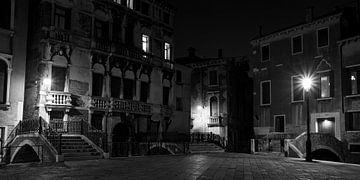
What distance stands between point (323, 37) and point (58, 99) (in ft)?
77.0

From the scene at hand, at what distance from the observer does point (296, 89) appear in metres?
34.8

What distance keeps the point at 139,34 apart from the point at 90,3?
19.0 feet

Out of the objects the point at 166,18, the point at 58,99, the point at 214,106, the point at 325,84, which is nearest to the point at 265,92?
the point at 325,84

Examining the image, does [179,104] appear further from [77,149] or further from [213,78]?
[77,149]

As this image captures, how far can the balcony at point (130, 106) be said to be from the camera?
29.1 metres

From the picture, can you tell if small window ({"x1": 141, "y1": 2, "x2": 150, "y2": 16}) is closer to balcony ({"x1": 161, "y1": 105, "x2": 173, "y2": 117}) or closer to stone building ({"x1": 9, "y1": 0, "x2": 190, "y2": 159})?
stone building ({"x1": 9, "y1": 0, "x2": 190, "y2": 159})

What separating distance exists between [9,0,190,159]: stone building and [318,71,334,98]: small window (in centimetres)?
1354

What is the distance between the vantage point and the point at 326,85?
32.3 meters

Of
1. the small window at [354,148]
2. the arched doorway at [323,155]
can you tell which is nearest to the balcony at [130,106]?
the arched doorway at [323,155]

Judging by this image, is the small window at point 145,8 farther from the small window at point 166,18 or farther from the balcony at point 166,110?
the balcony at point 166,110

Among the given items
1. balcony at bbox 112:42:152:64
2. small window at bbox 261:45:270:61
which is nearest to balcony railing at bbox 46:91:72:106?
balcony at bbox 112:42:152:64

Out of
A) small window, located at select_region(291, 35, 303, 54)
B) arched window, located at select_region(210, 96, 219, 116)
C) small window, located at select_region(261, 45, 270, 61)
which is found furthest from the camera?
arched window, located at select_region(210, 96, 219, 116)

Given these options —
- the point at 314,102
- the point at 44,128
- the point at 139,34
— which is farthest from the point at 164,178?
Result: the point at 314,102

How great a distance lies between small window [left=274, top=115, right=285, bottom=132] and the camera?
117 ft
